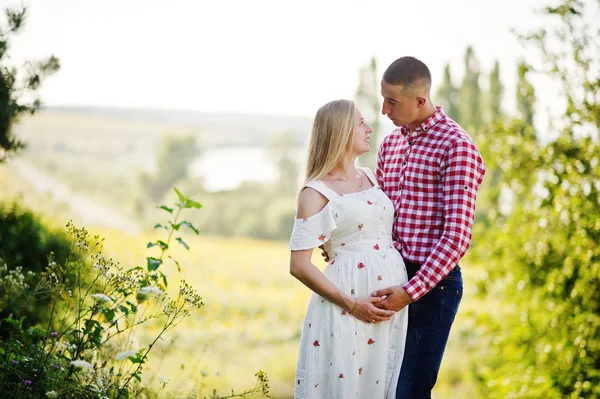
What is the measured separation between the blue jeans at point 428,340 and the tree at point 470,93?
1077 inches

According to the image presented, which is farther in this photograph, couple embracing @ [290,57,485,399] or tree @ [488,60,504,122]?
tree @ [488,60,504,122]

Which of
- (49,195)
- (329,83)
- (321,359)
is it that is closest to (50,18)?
Answer: (49,195)

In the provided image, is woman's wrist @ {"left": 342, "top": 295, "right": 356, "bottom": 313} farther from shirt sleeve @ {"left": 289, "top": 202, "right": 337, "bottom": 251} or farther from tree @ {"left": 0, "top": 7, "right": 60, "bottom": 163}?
tree @ {"left": 0, "top": 7, "right": 60, "bottom": 163}

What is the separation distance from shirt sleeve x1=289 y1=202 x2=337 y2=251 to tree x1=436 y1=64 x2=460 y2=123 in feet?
90.6

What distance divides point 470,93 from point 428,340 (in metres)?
27.9

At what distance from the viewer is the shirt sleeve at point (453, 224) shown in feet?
9.01

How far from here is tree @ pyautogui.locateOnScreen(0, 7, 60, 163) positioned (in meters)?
4.52

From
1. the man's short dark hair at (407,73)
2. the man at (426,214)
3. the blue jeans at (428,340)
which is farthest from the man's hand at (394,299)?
the man's short dark hair at (407,73)

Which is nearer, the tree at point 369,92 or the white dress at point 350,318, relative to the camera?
the white dress at point 350,318

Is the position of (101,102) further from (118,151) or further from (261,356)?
(261,356)

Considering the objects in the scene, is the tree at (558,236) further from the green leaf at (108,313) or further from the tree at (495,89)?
the tree at (495,89)

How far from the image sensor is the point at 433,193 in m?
2.89

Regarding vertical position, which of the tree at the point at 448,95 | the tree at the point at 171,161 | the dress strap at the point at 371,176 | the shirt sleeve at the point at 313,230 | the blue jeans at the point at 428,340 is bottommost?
the blue jeans at the point at 428,340

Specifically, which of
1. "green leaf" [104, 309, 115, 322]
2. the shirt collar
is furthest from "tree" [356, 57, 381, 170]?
"green leaf" [104, 309, 115, 322]
